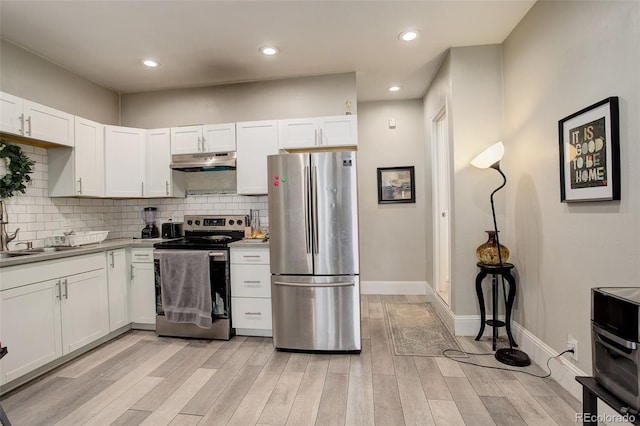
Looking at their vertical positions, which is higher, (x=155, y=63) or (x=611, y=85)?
(x=155, y=63)

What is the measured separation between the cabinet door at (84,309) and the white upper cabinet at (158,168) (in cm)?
98

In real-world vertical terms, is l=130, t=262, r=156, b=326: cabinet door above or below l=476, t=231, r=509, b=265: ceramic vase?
below

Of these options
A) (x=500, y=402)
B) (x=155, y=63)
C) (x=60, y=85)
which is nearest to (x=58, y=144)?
(x=60, y=85)

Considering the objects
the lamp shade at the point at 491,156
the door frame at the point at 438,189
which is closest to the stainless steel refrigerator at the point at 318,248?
the lamp shade at the point at 491,156

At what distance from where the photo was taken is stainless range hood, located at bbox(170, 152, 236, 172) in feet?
10.6

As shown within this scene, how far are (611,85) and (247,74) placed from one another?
118 inches

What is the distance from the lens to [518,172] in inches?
103

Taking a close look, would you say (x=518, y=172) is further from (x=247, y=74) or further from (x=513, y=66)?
(x=247, y=74)

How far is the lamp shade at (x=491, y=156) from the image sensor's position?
8.21 ft

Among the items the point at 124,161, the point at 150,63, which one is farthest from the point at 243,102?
the point at 124,161

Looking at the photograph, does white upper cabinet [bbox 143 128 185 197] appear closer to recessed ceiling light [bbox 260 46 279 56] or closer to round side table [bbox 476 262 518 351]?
recessed ceiling light [bbox 260 46 279 56]

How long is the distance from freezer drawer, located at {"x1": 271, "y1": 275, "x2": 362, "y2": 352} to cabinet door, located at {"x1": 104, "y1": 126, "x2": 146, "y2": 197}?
203 cm

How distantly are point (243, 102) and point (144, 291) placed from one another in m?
2.28

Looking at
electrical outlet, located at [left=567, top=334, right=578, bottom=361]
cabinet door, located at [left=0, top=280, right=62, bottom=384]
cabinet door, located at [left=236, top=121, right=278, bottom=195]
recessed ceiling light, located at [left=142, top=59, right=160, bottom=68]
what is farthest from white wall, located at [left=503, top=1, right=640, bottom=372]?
cabinet door, located at [left=0, top=280, right=62, bottom=384]
